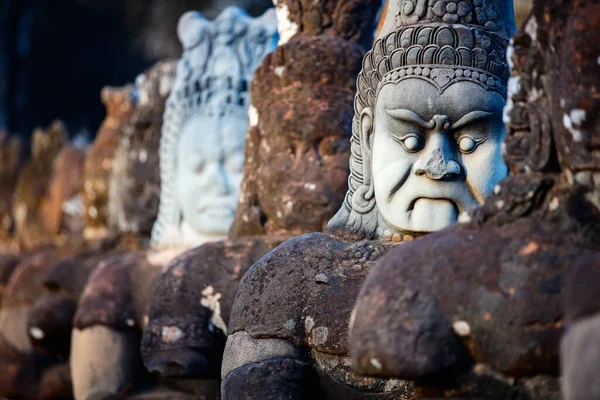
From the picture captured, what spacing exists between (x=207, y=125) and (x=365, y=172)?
7.41 ft

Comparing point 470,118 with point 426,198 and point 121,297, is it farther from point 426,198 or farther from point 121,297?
point 121,297

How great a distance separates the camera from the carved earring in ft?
12.8

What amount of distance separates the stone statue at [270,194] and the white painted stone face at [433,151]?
0.98 meters

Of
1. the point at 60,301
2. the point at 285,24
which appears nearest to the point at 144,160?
the point at 60,301

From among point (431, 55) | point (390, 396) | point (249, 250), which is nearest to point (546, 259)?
point (390, 396)

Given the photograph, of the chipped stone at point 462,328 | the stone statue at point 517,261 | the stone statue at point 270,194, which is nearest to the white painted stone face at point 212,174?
the stone statue at point 270,194

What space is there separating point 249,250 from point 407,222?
130 centimetres

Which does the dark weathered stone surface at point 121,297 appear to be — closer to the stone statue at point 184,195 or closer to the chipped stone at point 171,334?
the stone statue at point 184,195

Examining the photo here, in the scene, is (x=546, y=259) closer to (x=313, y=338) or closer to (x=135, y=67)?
(x=313, y=338)

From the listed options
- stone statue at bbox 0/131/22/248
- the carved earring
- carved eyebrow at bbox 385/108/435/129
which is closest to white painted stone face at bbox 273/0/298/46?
the carved earring

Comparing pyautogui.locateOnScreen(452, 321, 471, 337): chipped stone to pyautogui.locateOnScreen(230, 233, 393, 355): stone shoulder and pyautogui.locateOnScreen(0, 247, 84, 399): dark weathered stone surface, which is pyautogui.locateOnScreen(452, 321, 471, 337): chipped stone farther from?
pyautogui.locateOnScreen(0, 247, 84, 399): dark weathered stone surface

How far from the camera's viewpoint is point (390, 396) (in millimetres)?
3461

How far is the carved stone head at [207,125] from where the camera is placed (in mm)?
5895

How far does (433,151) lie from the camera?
3.71 metres
